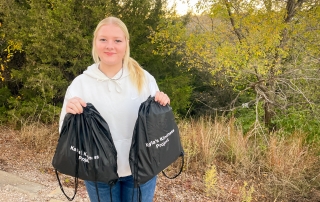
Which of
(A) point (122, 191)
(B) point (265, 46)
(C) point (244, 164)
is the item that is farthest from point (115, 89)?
(B) point (265, 46)

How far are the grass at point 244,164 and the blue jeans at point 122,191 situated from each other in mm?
1622

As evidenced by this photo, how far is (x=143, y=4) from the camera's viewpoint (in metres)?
6.38

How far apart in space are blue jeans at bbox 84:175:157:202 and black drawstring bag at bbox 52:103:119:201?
255 millimetres

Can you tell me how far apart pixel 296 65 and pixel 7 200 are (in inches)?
241

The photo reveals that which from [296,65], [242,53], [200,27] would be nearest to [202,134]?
[242,53]

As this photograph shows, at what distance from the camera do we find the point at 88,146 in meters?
1.55

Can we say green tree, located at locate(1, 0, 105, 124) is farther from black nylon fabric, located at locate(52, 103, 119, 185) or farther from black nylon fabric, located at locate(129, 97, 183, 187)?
black nylon fabric, located at locate(129, 97, 183, 187)

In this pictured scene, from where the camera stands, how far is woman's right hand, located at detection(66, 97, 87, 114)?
150 centimetres

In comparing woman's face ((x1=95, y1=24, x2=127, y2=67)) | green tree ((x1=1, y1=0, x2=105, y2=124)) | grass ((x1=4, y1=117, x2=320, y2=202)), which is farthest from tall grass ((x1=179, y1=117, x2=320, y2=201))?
green tree ((x1=1, y1=0, x2=105, y2=124))

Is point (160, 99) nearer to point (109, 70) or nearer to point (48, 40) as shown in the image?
point (109, 70)

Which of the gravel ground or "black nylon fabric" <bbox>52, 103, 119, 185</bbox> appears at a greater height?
"black nylon fabric" <bbox>52, 103, 119, 185</bbox>

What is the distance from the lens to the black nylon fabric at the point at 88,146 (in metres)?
1.54

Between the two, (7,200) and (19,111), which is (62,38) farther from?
(7,200)

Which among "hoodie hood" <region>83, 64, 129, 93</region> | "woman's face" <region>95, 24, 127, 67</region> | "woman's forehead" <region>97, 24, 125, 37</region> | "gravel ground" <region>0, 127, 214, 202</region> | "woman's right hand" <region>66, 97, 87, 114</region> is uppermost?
"woman's forehead" <region>97, 24, 125, 37</region>
